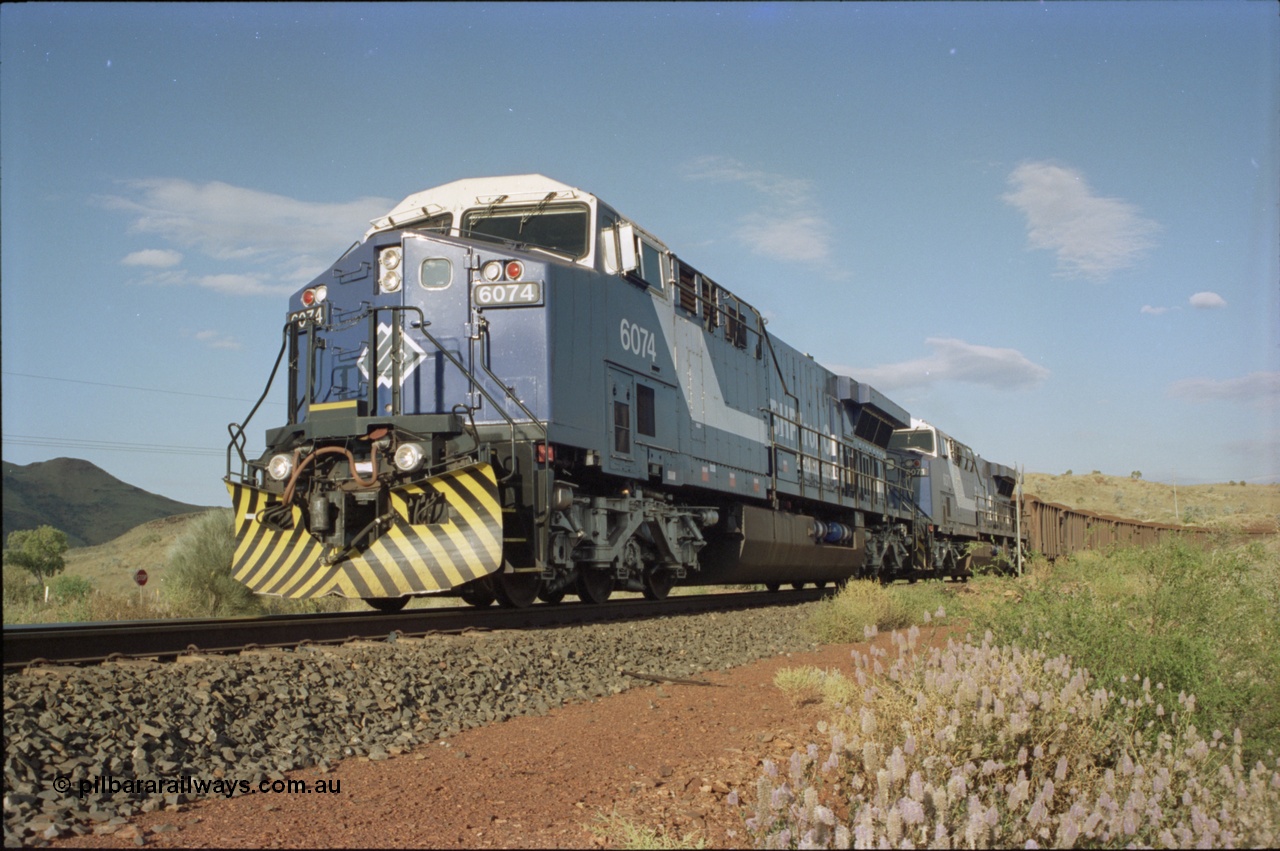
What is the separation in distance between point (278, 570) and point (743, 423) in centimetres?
698

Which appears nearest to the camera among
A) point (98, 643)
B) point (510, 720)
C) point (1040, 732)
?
point (1040, 732)

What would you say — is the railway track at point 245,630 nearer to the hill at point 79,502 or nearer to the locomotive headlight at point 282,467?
the locomotive headlight at point 282,467

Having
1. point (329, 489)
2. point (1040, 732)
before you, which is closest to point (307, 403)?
point (329, 489)

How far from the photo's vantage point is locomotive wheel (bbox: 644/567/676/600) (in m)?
12.1

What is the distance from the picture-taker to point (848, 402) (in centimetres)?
1966

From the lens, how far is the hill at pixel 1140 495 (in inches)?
2842

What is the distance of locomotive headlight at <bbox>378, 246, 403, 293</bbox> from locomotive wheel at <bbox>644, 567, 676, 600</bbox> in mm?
4725

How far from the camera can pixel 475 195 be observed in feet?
34.1

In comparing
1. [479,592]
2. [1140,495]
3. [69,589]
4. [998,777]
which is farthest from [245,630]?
[1140,495]

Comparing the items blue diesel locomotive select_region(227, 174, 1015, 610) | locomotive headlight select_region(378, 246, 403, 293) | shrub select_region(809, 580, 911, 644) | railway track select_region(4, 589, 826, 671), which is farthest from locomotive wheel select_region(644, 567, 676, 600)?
locomotive headlight select_region(378, 246, 403, 293)

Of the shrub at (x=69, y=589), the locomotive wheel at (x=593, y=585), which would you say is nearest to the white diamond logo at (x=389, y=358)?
the locomotive wheel at (x=593, y=585)

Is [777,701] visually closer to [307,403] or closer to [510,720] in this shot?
[510,720]

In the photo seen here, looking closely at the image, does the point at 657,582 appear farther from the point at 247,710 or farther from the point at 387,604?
the point at 247,710

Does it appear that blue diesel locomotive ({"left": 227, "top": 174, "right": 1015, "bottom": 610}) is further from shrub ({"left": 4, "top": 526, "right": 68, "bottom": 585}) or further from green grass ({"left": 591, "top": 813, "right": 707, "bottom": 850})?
shrub ({"left": 4, "top": 526, "right": 68, "bottom": 585})
